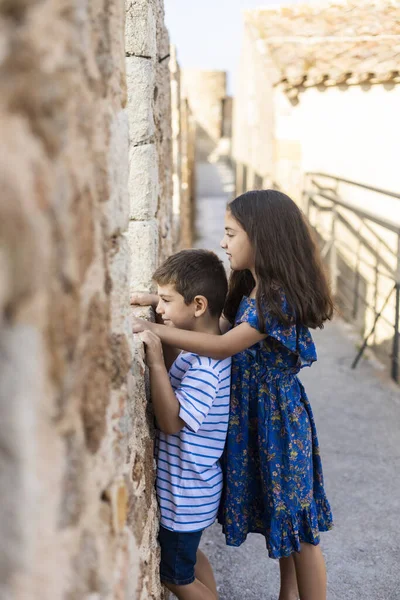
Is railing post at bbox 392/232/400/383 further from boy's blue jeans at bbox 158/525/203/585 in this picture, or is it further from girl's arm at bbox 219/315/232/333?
boy's blue jeans at bbox 158/525/203/585

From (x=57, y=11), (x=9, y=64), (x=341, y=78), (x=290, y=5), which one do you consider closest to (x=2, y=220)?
(x=9, y=64)

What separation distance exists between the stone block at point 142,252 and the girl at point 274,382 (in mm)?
376

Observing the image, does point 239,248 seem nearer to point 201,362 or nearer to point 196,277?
point 196,277

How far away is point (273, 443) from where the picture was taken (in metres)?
2.06

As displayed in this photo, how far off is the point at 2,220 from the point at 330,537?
8.73ft

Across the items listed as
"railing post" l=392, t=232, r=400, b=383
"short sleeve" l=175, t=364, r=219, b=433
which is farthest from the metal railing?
"short sleeve" l=175, t=364, r=219, b=433

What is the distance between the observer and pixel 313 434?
2.20m

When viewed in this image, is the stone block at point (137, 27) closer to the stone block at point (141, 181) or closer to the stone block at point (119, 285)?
the stone block at point (141, 181)

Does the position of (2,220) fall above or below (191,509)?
above

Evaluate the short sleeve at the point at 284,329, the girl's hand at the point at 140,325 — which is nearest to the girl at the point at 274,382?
the short sleeve at the point at 284,329

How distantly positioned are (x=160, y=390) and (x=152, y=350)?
112 millimetres

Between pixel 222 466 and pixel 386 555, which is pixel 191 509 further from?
pixel 386 555

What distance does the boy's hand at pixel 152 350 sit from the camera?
6.06 feet

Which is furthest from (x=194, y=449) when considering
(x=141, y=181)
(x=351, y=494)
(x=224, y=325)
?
(x=351, y=494)
